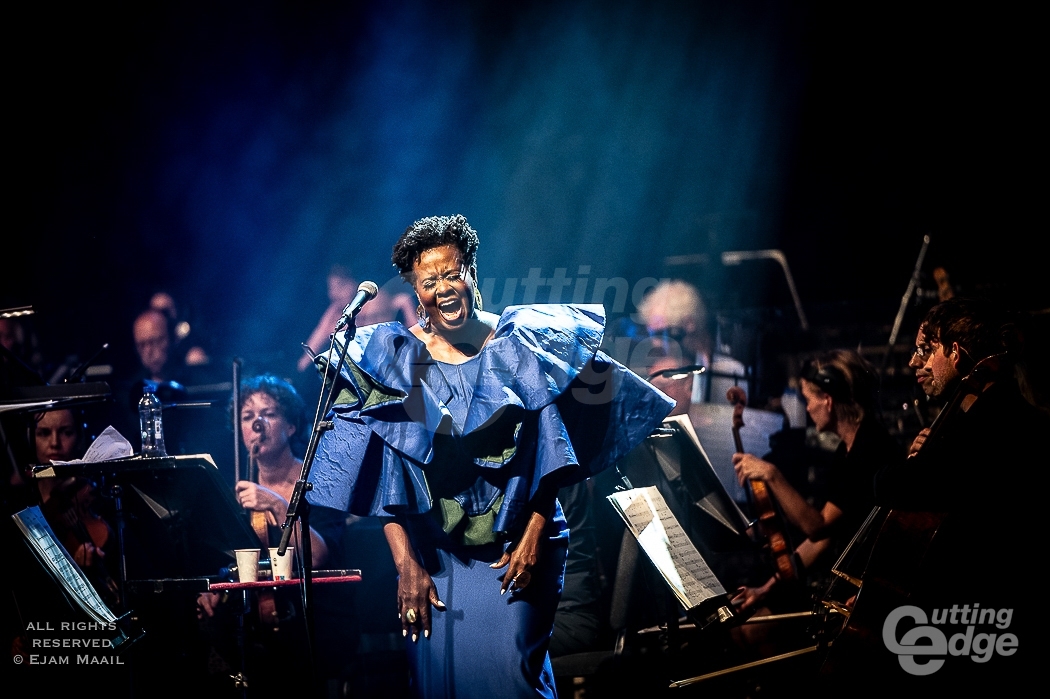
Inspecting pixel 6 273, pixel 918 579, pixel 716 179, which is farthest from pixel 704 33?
pixel 6 273

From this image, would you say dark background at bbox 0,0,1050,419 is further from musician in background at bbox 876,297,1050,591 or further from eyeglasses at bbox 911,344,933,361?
musician in background at bbox 876,297,1050,591

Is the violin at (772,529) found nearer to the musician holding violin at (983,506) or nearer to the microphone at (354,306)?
the musician holding violin at (983,506)

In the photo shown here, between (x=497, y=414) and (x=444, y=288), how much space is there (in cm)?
64

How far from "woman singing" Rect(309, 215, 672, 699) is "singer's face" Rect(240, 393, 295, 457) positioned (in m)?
1.89

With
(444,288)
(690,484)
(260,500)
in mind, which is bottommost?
(260,500)

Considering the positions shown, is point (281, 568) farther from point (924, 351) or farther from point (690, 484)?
point (924, 351)

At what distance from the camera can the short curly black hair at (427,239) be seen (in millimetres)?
2982

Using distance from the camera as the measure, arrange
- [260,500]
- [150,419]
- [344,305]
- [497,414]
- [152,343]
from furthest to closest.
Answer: [344,305] < [152,343] < [150,419] < [260,500] < [497,414]

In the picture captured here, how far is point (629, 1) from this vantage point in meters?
6.28

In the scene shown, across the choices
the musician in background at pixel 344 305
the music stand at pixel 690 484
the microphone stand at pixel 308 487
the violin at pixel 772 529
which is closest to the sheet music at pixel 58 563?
the microphone stand at pixel 308 487

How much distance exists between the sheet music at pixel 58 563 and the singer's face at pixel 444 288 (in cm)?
200

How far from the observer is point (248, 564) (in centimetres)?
337

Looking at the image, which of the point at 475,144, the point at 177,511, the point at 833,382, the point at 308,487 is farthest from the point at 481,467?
the point at 475,144

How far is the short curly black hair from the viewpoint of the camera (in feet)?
9.78
